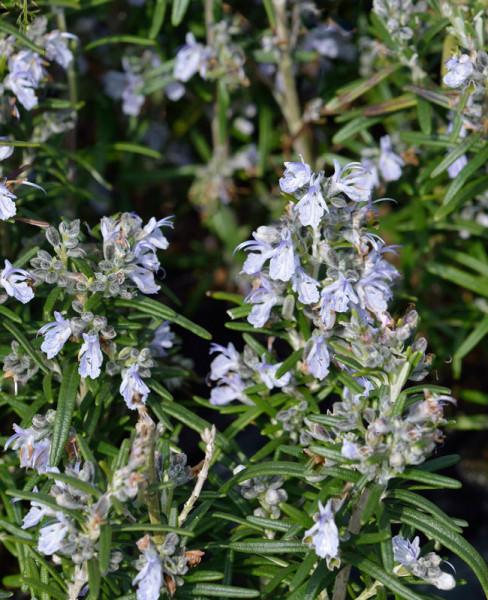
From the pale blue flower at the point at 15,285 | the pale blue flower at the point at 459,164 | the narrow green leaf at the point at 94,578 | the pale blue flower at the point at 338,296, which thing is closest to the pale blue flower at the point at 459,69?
the pale blue flower at the point at 459,164

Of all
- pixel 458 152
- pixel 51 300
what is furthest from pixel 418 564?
pixel 458 152

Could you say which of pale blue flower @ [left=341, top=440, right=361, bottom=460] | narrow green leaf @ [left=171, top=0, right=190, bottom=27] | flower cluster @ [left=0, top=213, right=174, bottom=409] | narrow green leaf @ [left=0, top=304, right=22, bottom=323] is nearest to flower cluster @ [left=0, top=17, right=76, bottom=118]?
narrow green leaf @ [left=171, top=0, right=190, bottom=27]

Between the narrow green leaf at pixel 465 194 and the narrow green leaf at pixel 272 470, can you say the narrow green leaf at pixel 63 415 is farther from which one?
the narrow green leaf at pixel 465 194

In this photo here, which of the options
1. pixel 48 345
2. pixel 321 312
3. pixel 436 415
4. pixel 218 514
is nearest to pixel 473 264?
pixel 321 312

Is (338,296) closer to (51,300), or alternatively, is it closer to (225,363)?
(225,363)

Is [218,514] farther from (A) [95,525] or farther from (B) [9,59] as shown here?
(B) [9,59]

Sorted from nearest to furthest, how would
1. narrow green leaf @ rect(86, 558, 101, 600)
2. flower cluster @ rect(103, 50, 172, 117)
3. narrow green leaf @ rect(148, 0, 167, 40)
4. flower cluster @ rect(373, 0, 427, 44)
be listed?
narrow green leaf @ rect(86, 558, 101, 600)
flower cluster @ rect(373, 0, 427, 44)
narrow green leaf @ rect(148, 0, 167, 40)
flower cluster @ rect(103, 50, 172, 117)

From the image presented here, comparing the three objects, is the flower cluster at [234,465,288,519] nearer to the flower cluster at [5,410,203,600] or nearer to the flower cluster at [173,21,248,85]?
the flower cluster at [5,410,203,600]
